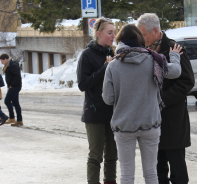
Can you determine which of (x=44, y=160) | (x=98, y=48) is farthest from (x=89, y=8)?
(x=98, y=48)

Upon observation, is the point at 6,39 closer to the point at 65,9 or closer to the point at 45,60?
the point at 45,60

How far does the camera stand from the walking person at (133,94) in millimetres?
2756

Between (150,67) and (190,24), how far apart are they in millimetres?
22124

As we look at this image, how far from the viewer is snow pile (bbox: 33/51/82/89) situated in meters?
19.0

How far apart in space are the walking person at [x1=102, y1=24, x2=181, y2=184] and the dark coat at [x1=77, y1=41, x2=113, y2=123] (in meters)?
0.61

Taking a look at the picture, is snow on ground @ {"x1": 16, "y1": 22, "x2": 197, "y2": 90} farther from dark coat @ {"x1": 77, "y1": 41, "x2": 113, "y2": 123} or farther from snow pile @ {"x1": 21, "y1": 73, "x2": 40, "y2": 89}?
dark coat @ {"x1": 77, "y1": 41, "x2": 113, "y2": 123}

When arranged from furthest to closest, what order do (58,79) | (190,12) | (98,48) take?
(190,12) → (58,79) → (98,48)

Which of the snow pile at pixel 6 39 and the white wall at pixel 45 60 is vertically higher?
the snow pile at pixel 6 39

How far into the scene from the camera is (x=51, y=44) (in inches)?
1192

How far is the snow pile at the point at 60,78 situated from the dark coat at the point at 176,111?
15.3 m

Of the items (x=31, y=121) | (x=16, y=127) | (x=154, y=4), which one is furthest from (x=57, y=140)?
(x=154, y=4)

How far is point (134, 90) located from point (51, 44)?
28262mm

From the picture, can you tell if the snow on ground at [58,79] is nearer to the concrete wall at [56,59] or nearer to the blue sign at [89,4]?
the blue sign at [89,4]

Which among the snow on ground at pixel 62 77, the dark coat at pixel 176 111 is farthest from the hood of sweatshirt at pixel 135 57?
the snow on ground at pixel 62 77
